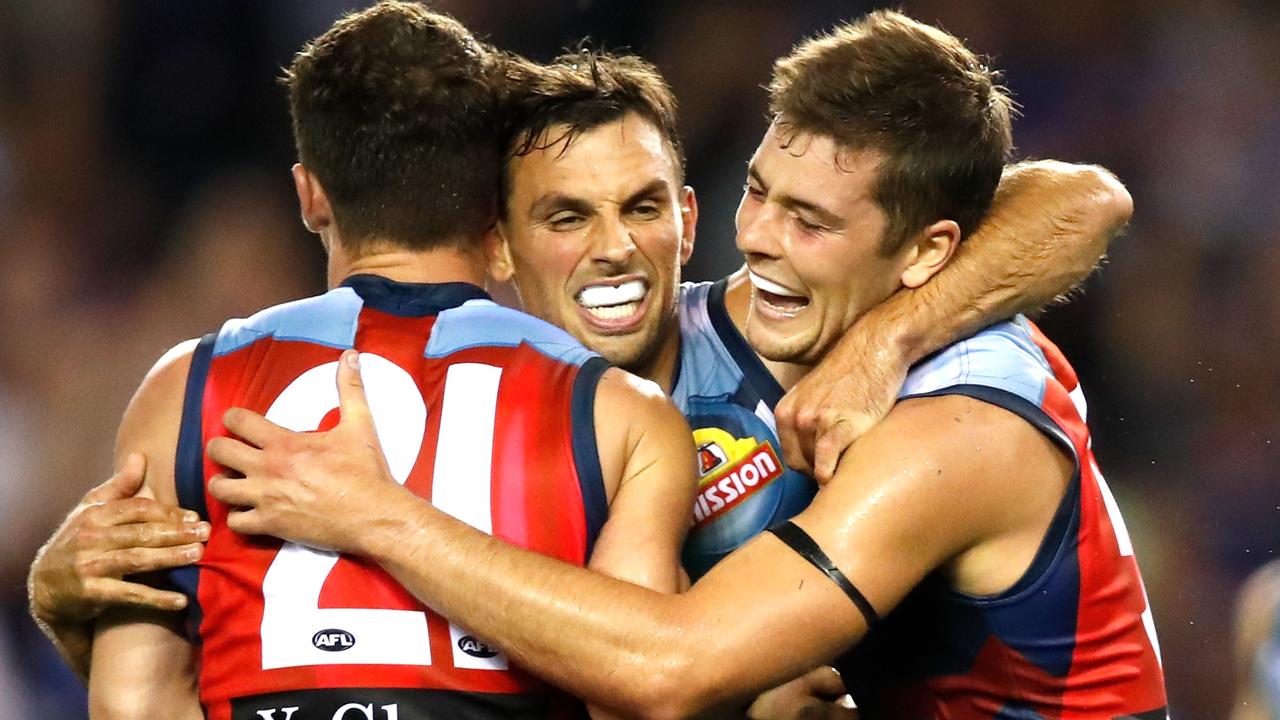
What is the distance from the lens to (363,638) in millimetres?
2607

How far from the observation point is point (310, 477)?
2621 millimetres

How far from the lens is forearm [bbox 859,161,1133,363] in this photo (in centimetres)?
316

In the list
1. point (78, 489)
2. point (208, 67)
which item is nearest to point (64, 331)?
point (78, 489)

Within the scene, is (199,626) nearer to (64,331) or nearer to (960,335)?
(960,335)

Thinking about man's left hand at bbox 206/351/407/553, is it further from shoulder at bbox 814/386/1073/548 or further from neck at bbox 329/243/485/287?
shoulder at bbox 814/386/1073/548

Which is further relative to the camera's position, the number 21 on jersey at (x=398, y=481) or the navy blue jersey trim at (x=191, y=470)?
the navy blue jersey trim at (x=191, y=470)

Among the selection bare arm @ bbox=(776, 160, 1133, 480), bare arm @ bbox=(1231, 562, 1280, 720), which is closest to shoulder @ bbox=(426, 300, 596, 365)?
bare arm @ bbox=(776, 160, 1133, 480)

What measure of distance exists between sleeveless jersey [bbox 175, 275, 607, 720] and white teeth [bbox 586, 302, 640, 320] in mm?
893

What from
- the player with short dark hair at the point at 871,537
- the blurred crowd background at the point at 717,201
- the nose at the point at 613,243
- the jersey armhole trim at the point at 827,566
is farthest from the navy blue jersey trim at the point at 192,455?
the blurred crowd background at the point at 717,201

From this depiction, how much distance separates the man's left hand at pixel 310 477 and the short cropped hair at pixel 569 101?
47.5 inches

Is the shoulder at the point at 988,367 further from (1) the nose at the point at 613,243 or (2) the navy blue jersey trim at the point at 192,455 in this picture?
(2) the navy blue jersey trim at the point at 192,455

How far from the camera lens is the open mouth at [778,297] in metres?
3.35

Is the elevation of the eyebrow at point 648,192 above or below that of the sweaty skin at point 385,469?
above

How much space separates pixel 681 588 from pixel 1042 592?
29.3 inches
